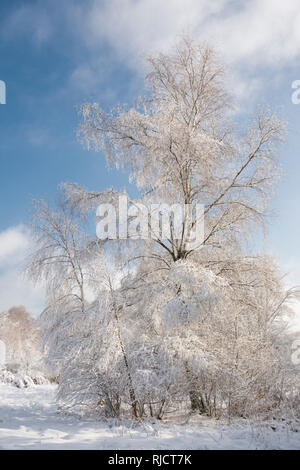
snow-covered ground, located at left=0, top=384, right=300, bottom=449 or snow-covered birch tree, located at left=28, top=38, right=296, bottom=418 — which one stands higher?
snow-covered birch tree, located at left=28, top=38, right=296, bottom=418

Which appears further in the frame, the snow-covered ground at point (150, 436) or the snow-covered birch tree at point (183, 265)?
the snow-covered birch tree at point (183, 265)

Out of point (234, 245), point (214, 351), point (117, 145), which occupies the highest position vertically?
point (117, 145)

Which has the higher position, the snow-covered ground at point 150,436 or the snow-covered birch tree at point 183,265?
the snow-covered birch tree at point 183,265

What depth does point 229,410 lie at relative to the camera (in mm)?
6504

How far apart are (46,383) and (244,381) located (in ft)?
57.0

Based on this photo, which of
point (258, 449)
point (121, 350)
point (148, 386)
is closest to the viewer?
point (258, 449)

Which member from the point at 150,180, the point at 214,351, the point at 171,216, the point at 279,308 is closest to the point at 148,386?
the point at 214,351

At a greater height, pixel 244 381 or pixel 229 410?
pixel 244 381

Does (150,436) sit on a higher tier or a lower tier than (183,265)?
lower

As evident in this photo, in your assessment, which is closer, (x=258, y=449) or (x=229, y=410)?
(x=258, y=449)

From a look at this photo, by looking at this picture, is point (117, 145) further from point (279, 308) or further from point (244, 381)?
point (279, 308)

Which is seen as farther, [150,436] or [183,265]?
[183,265]

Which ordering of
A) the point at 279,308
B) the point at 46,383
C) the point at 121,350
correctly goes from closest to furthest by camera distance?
1. the point at 121,350
2. the point at 279,308
3. the point at 46,383

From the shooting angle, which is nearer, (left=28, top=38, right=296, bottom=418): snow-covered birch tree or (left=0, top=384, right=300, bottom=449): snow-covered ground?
(left=0, top=384, right=300, bottom=449): snow-covered ground
